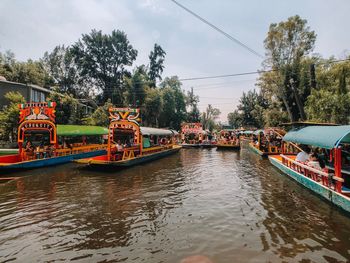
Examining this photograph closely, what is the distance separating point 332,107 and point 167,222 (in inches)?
823

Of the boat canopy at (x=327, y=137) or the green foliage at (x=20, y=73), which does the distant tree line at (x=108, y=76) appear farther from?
the boat canopy at (x=327, y=137)

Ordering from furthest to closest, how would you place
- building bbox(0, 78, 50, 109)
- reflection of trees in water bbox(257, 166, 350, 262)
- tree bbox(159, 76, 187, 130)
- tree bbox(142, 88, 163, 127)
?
tree bbox(159, 76, 187, 130), tree bbox(142, 88, 163, 127), building bbox(0, 78, 50, 109), reflection of trees in water bbox(257, 166, 350, 262)

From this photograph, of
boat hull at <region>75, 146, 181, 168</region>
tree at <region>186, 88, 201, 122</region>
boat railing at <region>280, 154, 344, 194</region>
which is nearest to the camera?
boat railing at <region>280, 154, 344, 194</region>

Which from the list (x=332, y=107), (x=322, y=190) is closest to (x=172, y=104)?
(x=332, y=107)

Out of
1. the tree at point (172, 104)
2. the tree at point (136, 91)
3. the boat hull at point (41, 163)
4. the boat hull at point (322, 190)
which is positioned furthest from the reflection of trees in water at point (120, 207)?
the tree at point (172, 104)

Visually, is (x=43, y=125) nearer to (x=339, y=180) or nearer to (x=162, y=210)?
(x=162, y=210)

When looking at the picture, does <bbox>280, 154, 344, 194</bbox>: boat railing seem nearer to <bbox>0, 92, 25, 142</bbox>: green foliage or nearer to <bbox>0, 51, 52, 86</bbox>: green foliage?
<bbox>0, 92, 25, 142</bbox>: green foliage

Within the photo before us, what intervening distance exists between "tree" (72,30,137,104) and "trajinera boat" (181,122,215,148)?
67.6ft

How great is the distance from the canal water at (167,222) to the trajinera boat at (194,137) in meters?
24.6

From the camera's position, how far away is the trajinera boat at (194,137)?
38.4 m

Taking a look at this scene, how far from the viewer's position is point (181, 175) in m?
16.3

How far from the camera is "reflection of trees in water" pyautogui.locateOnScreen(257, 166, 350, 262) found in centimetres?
626

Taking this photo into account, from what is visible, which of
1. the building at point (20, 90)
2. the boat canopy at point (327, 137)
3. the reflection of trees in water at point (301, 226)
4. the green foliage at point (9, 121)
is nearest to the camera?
the reflection of trees in water at point (301, 226)

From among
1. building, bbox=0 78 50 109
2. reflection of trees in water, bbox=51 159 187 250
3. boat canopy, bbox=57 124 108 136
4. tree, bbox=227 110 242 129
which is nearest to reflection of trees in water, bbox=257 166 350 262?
reflection of trees in water, bbox=51 159 187 250
